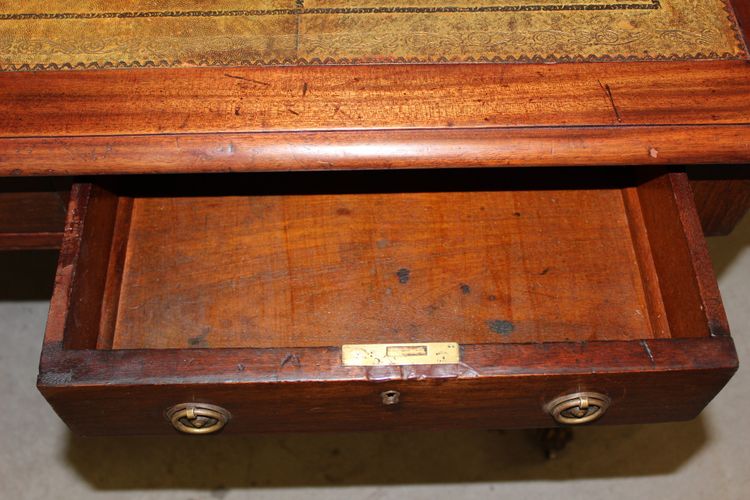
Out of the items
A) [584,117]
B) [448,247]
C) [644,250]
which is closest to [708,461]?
[644,250]

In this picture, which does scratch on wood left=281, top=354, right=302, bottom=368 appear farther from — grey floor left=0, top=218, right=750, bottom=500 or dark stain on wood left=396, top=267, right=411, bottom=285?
grey floor left=0, top=218, right=750, bottom=500

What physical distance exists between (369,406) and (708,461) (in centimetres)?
80

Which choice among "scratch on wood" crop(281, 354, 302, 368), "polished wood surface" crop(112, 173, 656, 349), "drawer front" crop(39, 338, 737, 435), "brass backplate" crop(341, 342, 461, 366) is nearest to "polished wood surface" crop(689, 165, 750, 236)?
"polished wood surface" crop(112, 173, 656, 349)

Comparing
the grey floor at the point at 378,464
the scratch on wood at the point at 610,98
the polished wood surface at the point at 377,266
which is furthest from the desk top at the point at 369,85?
the grey floor at the point at 378,464

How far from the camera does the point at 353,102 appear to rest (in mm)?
966

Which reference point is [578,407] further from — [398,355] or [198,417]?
[198,417]

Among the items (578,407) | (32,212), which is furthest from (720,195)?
(32,212)

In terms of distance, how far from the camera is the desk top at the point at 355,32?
1.01 m

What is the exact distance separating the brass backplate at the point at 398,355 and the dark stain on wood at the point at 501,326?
21 centimetres

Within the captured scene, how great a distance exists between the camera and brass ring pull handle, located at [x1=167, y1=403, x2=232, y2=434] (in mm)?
915

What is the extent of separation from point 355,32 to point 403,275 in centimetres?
30

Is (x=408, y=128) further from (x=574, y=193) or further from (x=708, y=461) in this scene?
(x=708, y=461)

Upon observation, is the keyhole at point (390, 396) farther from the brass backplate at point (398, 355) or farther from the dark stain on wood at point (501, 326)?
the dark stain on wood at point (501, 326)

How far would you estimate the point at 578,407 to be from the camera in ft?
3.08
